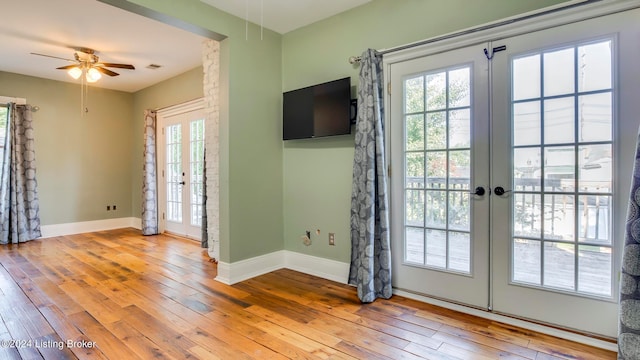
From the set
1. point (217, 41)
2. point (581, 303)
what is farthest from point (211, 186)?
point (581, 303)

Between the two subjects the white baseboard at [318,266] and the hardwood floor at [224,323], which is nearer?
the hardwood floor at [224,323]

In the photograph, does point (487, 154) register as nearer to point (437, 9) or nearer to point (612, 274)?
point (612, 274)

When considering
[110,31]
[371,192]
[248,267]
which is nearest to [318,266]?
[248,267]

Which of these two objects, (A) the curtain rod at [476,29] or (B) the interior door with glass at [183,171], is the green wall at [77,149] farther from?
(A) the curtain rod at [476,29]

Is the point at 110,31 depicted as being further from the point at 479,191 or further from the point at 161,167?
the point at 479,191

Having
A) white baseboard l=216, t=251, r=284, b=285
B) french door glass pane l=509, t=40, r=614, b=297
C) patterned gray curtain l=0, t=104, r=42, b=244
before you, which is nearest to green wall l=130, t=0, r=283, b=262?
white baseboard l=216, t=251, r=284, b=285

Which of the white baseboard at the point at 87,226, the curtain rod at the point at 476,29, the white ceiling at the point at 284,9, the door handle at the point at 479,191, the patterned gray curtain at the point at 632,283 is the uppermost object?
the white ceiling at the point at 284,9

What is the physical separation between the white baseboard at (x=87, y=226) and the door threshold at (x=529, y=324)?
237 inches

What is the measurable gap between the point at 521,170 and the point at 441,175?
0.57 metres

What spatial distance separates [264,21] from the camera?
11.6 ft

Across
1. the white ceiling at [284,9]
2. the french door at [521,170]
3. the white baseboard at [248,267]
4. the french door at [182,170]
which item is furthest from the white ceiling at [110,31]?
the white baseboard at [248,267]

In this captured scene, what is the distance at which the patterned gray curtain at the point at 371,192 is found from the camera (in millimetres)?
2867

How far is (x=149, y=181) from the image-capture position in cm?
604

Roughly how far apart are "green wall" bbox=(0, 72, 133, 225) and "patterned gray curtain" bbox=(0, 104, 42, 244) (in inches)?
9.3
